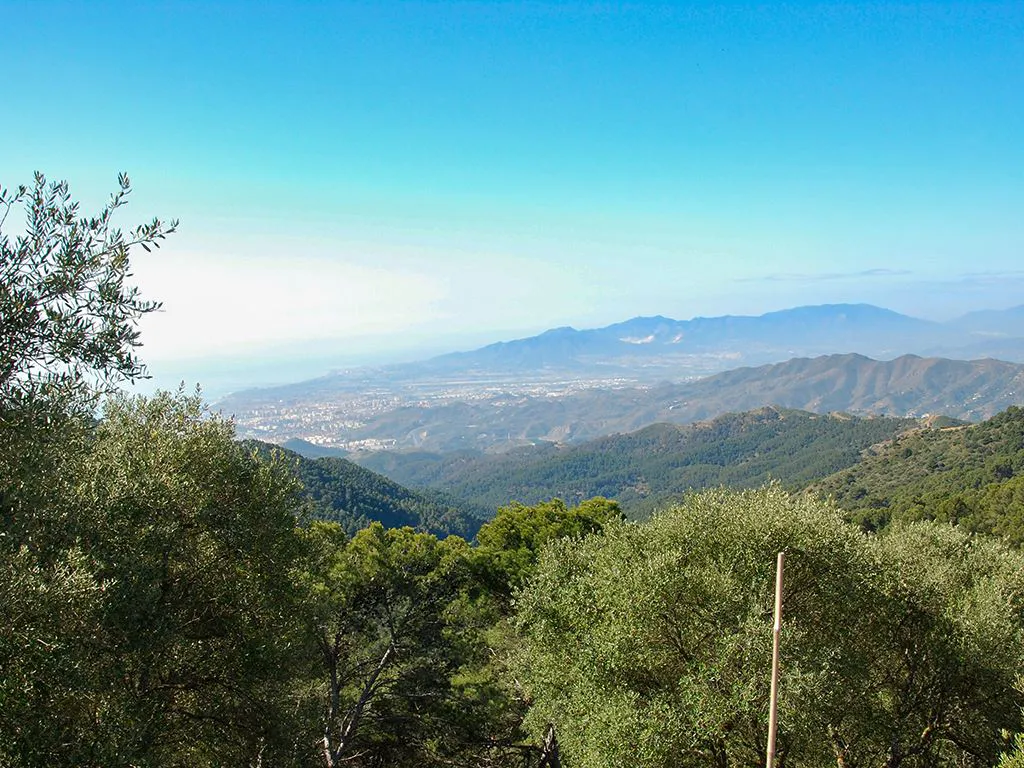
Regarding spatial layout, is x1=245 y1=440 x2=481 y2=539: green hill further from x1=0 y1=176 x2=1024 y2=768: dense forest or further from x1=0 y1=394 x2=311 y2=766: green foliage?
x1=0 y1=394 x2=311 y2=766: green foliage

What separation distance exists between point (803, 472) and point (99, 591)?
204 meters

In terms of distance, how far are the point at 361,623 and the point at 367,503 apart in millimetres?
94414

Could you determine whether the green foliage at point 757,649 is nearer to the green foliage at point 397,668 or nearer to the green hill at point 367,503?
the green foliage at point 397,668

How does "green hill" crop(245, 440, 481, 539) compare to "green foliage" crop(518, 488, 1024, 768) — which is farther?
"green hill" crop(245, 440, 481, 539)

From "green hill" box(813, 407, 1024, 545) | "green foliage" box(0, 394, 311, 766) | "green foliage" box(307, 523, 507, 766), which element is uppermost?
"green foliage" box(0, 394, 311, 766)

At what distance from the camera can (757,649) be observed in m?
10.7

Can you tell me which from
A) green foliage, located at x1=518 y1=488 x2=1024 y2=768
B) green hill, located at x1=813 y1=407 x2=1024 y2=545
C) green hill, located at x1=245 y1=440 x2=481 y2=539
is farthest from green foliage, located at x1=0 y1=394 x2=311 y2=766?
green hill, located at x1=245 y1=440 x2=481 y2=539

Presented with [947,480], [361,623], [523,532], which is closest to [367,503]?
[523,532]

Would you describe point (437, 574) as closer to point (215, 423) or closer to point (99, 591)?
point (215, 423)

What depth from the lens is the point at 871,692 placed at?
12711 millimetres

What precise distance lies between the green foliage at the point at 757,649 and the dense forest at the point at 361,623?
0.20ft

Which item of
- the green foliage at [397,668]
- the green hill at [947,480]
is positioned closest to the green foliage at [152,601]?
the green foliage at [397,668]

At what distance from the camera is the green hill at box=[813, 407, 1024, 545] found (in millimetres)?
57375

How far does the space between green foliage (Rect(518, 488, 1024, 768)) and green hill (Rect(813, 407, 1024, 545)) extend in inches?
1529
